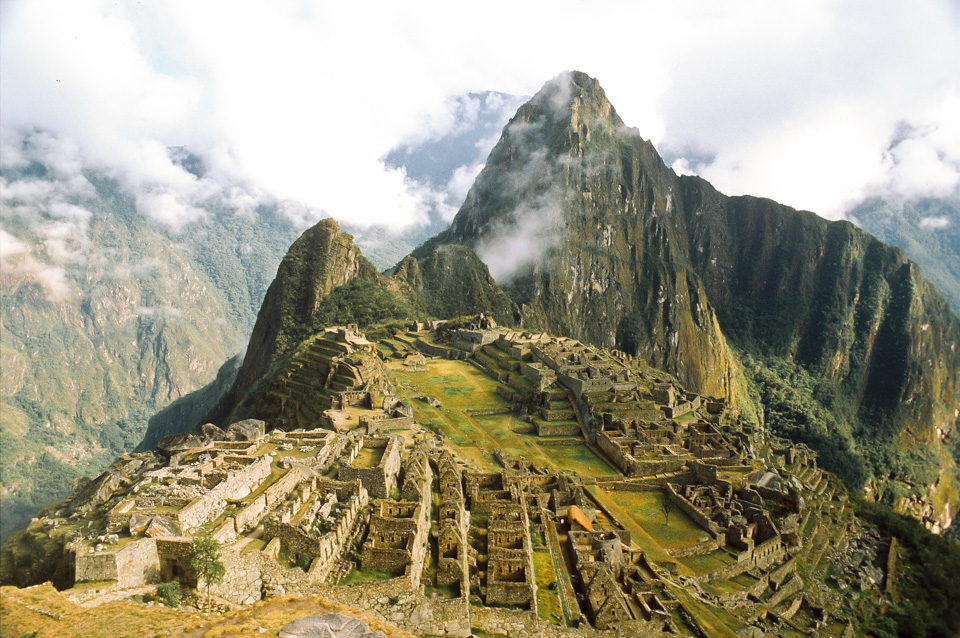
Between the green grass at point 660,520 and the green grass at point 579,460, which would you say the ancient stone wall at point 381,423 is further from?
the green grass at point 660,520

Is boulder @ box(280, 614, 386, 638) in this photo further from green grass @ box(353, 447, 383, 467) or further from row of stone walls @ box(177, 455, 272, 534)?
green grass @ box(353, 447, 383, 467)

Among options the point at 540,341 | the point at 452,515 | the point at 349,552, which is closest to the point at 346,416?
the point at 452,515

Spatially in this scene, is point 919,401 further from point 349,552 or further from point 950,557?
point 349,552

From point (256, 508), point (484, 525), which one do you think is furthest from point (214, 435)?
point (484, 525)

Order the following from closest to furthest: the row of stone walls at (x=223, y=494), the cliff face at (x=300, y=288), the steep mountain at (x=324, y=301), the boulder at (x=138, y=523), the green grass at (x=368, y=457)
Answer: the boulder at (x=138, y=523) → the row of stone walls at (x=223, y=494) → the green grass at (x=368, y=457) → the steep mountain at (x=324, y=301) → the cliff face at (x=300, y=288)

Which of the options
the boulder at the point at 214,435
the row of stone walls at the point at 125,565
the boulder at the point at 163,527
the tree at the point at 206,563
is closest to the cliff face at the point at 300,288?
the boulder at the point at 214,435

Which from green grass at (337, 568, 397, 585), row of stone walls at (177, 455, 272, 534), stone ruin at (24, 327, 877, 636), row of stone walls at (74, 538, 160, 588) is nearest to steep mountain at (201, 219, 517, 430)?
Answer: stone ruin at (24, 327, 877, 636)
